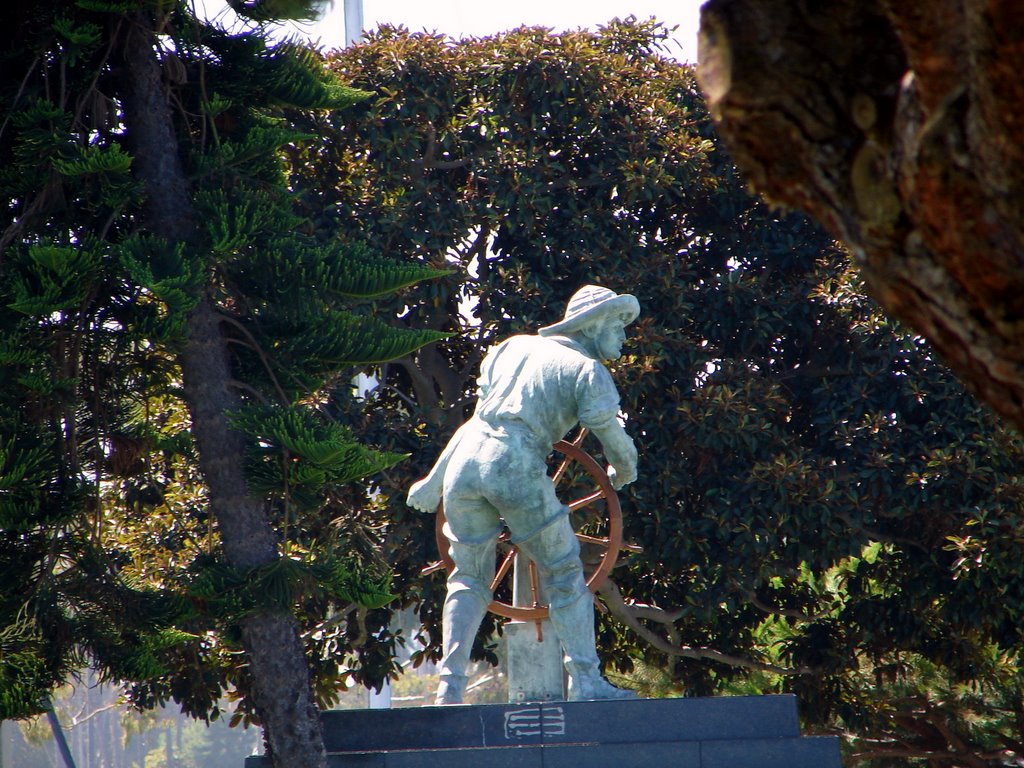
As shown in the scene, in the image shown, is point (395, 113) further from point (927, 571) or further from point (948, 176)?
point (948, 176)

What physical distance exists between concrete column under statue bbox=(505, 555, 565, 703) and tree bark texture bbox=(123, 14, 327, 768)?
1.25 metres

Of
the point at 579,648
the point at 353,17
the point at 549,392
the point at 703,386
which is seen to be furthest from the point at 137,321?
the point at 353,17

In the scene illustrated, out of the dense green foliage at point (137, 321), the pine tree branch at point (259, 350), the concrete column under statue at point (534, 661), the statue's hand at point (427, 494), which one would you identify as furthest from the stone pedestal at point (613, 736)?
the pine tree branch at point (259, 350)

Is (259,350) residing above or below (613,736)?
above

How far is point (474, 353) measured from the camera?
11375 mm

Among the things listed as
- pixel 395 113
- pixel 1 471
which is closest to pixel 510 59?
pixel 395 113

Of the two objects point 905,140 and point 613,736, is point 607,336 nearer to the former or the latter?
point 613,736

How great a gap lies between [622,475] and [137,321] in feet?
9.65

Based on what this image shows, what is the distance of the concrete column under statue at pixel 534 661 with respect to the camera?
24.3 feet

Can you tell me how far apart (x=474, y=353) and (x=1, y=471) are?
456 cm

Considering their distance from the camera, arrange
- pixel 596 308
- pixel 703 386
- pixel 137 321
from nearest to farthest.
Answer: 1. pixel 596 308
2. pixel 137 321
3. pixel 703 386

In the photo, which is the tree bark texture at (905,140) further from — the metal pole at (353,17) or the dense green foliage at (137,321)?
the metal pole at (353,17)

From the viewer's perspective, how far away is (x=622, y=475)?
23.9ft

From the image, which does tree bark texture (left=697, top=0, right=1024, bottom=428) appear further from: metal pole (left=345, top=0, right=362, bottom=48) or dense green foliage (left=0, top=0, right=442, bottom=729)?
metal pole (left=345, top=0, right=362, bottom=48)
